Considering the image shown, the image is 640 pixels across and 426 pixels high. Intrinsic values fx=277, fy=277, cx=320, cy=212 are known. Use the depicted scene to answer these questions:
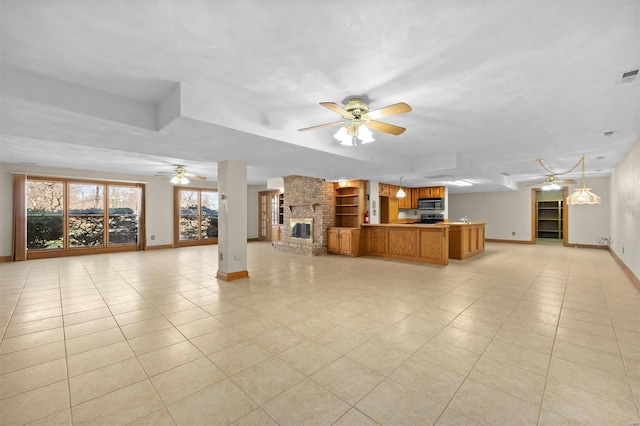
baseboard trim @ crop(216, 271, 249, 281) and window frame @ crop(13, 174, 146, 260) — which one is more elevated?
window frame @ crop(13, 174, 146, 260)

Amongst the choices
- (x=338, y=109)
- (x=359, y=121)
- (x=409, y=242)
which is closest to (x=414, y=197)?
(x=409, y=242)

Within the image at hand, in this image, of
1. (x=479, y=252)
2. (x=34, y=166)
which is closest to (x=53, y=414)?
(x=34, y=166)

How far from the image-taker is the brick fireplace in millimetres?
8977

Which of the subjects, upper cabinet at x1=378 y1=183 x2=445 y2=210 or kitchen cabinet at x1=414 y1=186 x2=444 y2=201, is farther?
kitchen cabinet at x1=414 y1=186 x2=444 y2=201

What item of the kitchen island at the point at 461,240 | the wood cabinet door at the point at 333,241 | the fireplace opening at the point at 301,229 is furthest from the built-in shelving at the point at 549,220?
the fireplace opening at the point at 301,229

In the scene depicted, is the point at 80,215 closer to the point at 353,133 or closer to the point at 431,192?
the point at 353,133

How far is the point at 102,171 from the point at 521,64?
35.4 ft

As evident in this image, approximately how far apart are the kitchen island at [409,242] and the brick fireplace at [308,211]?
1.35m

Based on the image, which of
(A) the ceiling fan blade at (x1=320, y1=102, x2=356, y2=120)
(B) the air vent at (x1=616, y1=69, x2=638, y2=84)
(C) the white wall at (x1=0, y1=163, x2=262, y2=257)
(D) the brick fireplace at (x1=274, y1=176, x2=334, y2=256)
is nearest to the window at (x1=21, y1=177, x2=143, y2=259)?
(C) the white wall at (x1=0, y1=163, x2=262, y2=257)

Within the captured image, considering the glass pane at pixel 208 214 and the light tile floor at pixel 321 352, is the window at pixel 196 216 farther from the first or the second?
the light tile floor at pixel 321 352

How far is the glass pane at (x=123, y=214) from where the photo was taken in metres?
9.41

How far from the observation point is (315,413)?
1.87 meters

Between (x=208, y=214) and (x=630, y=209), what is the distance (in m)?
12.5

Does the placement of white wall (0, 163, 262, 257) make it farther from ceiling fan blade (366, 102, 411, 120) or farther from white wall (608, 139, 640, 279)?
white wall (608, 139, 640, 279)
